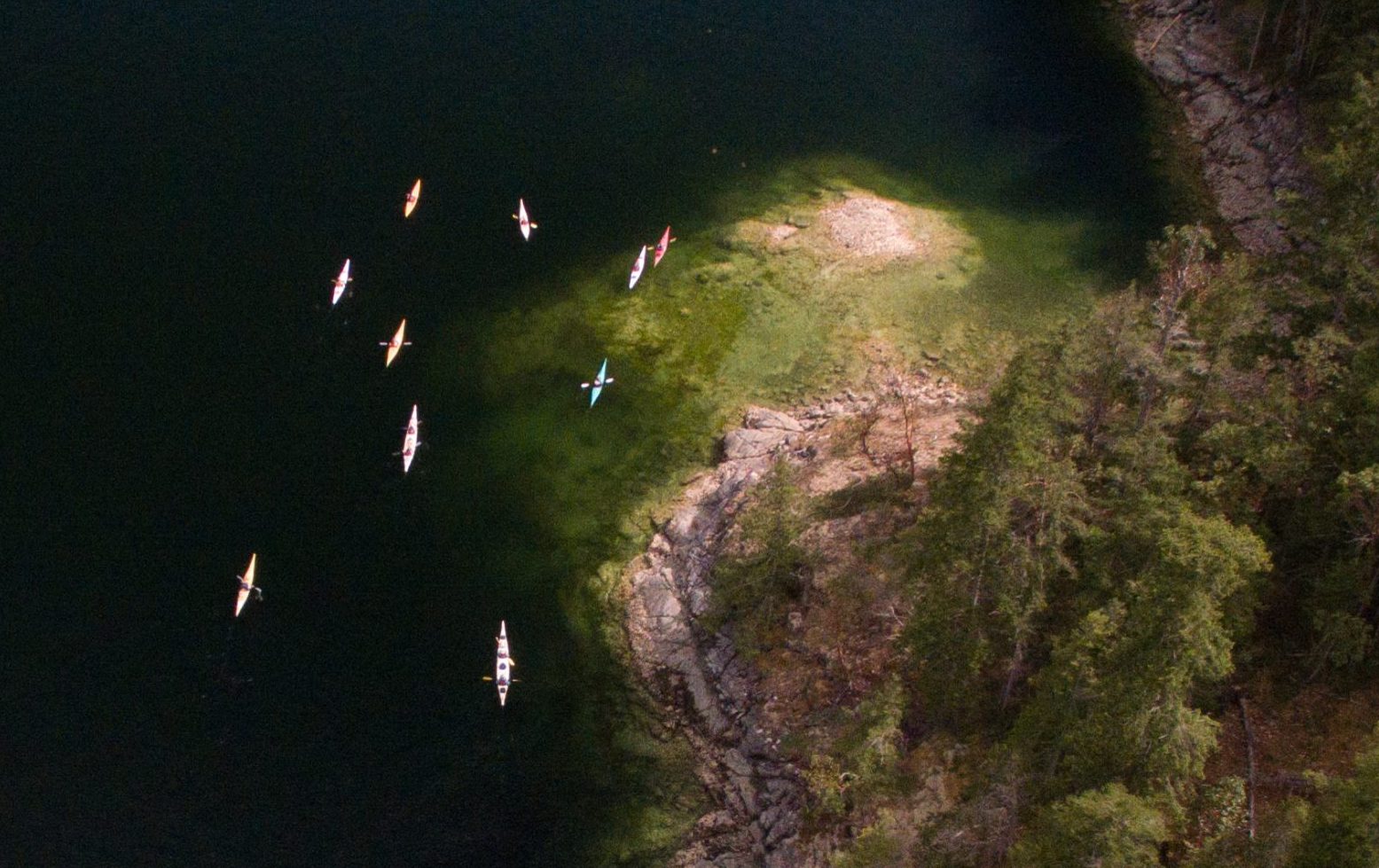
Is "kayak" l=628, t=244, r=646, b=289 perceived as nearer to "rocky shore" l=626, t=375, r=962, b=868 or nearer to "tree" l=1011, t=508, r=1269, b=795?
"rocky shore" l=626, t=375, r=962, b=868

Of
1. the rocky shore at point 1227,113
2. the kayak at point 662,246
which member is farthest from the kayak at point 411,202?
the rocky shore at point 1227,113

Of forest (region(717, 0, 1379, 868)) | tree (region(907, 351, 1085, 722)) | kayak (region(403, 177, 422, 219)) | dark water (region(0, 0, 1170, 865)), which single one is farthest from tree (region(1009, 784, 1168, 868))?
kayak (region(403, 177, 422, 219))

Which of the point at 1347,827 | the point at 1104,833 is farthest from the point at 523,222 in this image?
the point at 1347,827

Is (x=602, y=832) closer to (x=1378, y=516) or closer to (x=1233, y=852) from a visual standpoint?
(x=1233, y=852)

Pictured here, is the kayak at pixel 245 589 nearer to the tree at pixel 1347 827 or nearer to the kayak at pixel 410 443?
the kayak at pixel 410 443

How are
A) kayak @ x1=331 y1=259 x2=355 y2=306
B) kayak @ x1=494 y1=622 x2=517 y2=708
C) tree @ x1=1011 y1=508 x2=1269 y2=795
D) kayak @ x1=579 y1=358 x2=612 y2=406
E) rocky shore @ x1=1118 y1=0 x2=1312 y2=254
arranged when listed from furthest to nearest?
1. rocky shore @ x1=1118 y1=0 x2=1312 y2=254
2. kayak @ x1=331 y1=259 x2=355 y2=306
3. kayak @ x1=579 y1=358 x2=612 y2=406
4. kayak @ x1=494 y1=622 x2=517 y2=708
5. tree @ x1=1011 y1=508 x2=1269 y2=795

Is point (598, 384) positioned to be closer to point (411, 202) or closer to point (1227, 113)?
point (411, 202)
